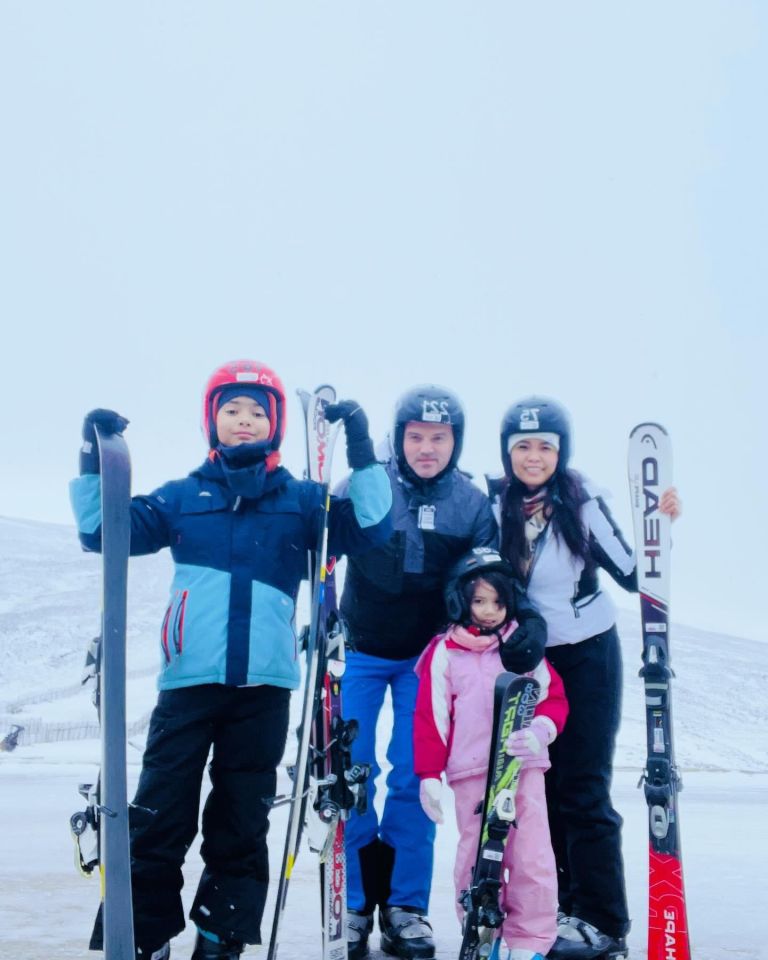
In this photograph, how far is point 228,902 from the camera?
276 cm

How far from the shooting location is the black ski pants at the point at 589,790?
3117mm

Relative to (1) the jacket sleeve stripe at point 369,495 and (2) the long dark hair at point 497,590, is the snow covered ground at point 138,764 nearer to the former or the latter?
(2) the long dark hair at point 497,590

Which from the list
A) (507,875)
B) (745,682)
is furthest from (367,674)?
(745,682)

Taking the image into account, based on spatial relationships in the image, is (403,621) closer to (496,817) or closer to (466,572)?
(466,572)

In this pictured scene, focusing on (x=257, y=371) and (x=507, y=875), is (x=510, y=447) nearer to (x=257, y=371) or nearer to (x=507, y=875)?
(x=257, y=371)

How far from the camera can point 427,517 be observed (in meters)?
3.46

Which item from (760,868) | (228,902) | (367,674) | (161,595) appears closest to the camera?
(228,902)

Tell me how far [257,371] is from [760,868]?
4031 mm

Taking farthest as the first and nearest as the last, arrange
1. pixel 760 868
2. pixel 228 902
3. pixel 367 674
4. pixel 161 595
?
pixel 161 595 → pixel 760 868 → pixel 367 674 → pixel 228 902

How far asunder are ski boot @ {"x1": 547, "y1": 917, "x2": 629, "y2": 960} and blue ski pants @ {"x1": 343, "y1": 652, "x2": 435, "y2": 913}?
0.50 m

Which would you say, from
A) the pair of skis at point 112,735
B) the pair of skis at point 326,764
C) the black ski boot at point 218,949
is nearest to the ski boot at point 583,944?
the pair of skis at point 326,764

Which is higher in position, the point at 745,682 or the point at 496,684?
the point at 496,684

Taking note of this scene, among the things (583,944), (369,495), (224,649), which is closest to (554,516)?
(369,495)

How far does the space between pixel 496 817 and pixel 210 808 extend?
3.06 feet
